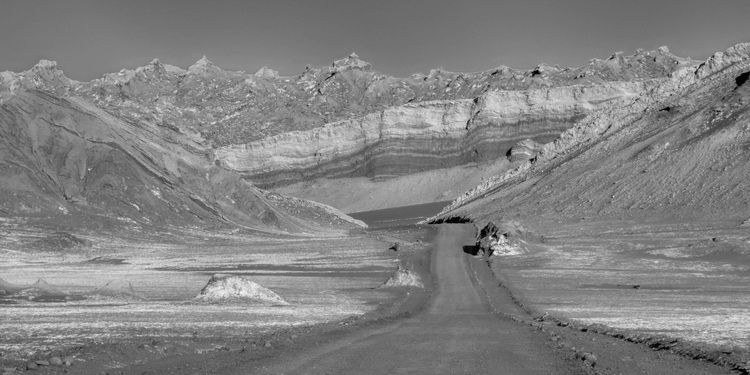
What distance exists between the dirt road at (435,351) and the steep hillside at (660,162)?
5781cm

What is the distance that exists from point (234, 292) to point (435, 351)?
18850mm

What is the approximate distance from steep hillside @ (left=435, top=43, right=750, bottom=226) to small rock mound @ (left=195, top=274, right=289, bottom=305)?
188 ft

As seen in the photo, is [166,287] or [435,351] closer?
[435,351]

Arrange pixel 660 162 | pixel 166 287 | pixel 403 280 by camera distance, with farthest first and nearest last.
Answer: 1. pixel 660 162
2. pixel 403 280
3. pixel 166 287

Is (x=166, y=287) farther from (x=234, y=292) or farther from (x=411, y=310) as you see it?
(x=411, y=310)

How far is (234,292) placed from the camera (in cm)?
3900

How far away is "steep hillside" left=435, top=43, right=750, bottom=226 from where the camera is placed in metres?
87.7

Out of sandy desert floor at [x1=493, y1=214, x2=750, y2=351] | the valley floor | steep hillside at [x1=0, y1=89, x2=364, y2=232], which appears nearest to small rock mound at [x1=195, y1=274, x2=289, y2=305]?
the valley floor

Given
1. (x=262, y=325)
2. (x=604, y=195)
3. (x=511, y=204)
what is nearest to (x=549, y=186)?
(x=511, y=204)

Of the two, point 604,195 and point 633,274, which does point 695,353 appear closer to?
point 633,274

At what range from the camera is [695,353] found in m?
21.2

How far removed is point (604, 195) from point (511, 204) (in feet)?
62.5

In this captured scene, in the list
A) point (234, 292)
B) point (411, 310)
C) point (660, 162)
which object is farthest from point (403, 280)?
point (660, 162)

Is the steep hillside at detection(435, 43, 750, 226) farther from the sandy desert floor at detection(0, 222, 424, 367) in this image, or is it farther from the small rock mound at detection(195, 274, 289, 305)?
the small rock mound at detection(195, 274, 289, 305)
